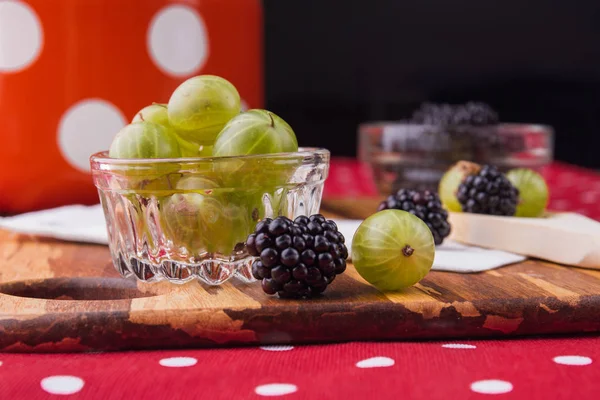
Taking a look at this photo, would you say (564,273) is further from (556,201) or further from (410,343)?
(556,201)

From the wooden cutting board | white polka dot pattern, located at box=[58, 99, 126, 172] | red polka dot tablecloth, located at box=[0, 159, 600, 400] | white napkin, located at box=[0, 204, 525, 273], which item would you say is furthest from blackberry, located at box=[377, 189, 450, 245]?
white polka dot pattern, located at box=[58, 99, 126, 172]

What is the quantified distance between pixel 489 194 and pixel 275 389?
1.79ft

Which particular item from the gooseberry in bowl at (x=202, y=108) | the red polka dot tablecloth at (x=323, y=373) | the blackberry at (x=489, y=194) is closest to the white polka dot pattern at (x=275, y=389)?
the red polka dot tablecloth at (x=323, y=373)

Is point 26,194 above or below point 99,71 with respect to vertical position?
below

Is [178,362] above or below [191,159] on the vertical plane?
below

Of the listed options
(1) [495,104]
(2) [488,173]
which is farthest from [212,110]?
(1) [495,104]

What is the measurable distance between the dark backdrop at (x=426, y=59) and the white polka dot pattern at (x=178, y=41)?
1.01 m

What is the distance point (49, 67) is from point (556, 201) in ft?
2.89

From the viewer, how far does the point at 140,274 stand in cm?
77

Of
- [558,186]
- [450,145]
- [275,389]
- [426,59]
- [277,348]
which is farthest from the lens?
[426,59]

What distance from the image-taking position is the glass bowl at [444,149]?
130cm

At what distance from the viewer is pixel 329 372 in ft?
1.77

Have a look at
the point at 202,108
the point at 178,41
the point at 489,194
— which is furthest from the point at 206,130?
the point at 178,41

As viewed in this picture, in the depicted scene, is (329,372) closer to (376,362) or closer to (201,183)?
(376,362)
